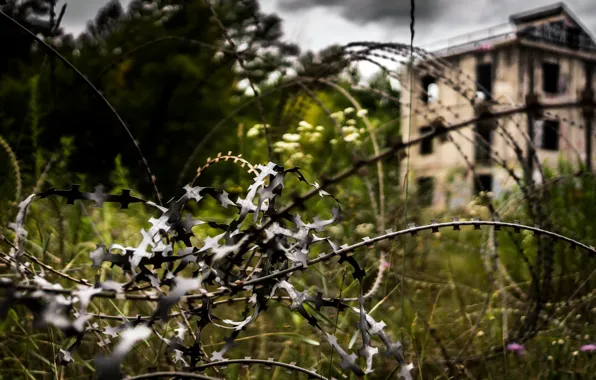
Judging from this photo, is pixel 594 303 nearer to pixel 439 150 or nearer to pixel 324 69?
pixel 324 69

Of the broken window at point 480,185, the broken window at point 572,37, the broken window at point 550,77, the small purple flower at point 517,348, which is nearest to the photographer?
the small purple flower at point 517,348

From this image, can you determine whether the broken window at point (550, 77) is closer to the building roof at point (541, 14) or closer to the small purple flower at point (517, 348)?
the building roof at point (541, 14)

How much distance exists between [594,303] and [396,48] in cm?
132

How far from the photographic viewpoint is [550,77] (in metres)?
18.2

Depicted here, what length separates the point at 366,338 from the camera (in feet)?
2.26

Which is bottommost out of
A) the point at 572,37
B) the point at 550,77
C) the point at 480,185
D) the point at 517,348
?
the point at 517,348

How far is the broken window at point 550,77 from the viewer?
1795 cm

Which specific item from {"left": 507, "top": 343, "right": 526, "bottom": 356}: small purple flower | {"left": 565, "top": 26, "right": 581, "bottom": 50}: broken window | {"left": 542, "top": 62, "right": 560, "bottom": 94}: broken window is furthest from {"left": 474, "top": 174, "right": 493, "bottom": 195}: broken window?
{"left": 565, "top": 26, "right": 581, "bottom": 50}: broken window

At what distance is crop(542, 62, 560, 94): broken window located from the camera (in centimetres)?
1795

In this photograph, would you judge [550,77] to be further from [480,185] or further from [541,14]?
[480,185]

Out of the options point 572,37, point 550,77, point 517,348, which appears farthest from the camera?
point 550,77

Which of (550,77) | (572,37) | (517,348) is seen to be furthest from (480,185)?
(550,77)

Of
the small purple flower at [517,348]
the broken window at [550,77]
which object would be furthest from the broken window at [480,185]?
the broken window at [550,77]

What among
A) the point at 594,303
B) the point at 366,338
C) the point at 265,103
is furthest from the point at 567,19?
the point at 366,338
